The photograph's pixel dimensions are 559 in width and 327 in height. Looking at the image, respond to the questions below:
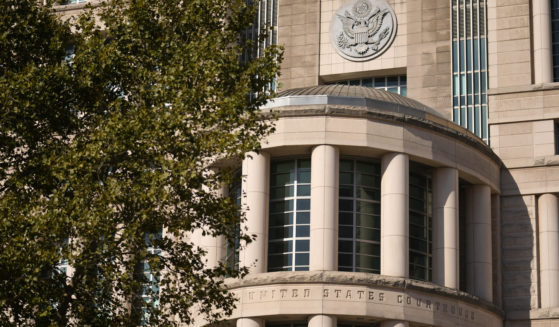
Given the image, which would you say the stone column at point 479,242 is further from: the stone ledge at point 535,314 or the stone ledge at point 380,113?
the stone ledge at point 380,113

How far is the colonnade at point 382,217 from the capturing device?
43000mm

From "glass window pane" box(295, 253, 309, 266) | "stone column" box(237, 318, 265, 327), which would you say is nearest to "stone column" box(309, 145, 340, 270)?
"glass window pane" box(295, 253, 309, 266)

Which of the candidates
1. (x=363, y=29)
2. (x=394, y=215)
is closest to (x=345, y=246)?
(x=394, y=215)

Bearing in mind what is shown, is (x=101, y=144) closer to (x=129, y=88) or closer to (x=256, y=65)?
(x=129, y=88)

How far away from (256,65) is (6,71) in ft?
21.1

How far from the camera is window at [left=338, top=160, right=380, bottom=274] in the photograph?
43.9m

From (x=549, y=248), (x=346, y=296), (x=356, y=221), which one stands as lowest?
(x=346, y=296)

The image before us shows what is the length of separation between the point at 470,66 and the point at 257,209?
19280 millimetres

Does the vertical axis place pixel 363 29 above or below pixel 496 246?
above

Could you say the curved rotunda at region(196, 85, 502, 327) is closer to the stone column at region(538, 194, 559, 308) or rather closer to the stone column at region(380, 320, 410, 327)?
the stone column at region(380, 320, 410, 327)

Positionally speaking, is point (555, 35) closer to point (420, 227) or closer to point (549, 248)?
point (549, 248)

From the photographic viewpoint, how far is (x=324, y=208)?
43.2 m

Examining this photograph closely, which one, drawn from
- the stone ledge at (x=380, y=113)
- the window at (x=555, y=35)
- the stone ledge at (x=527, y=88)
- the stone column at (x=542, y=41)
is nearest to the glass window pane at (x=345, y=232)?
the stone ledge at (x=380, y=113)

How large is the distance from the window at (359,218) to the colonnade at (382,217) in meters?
0.56
